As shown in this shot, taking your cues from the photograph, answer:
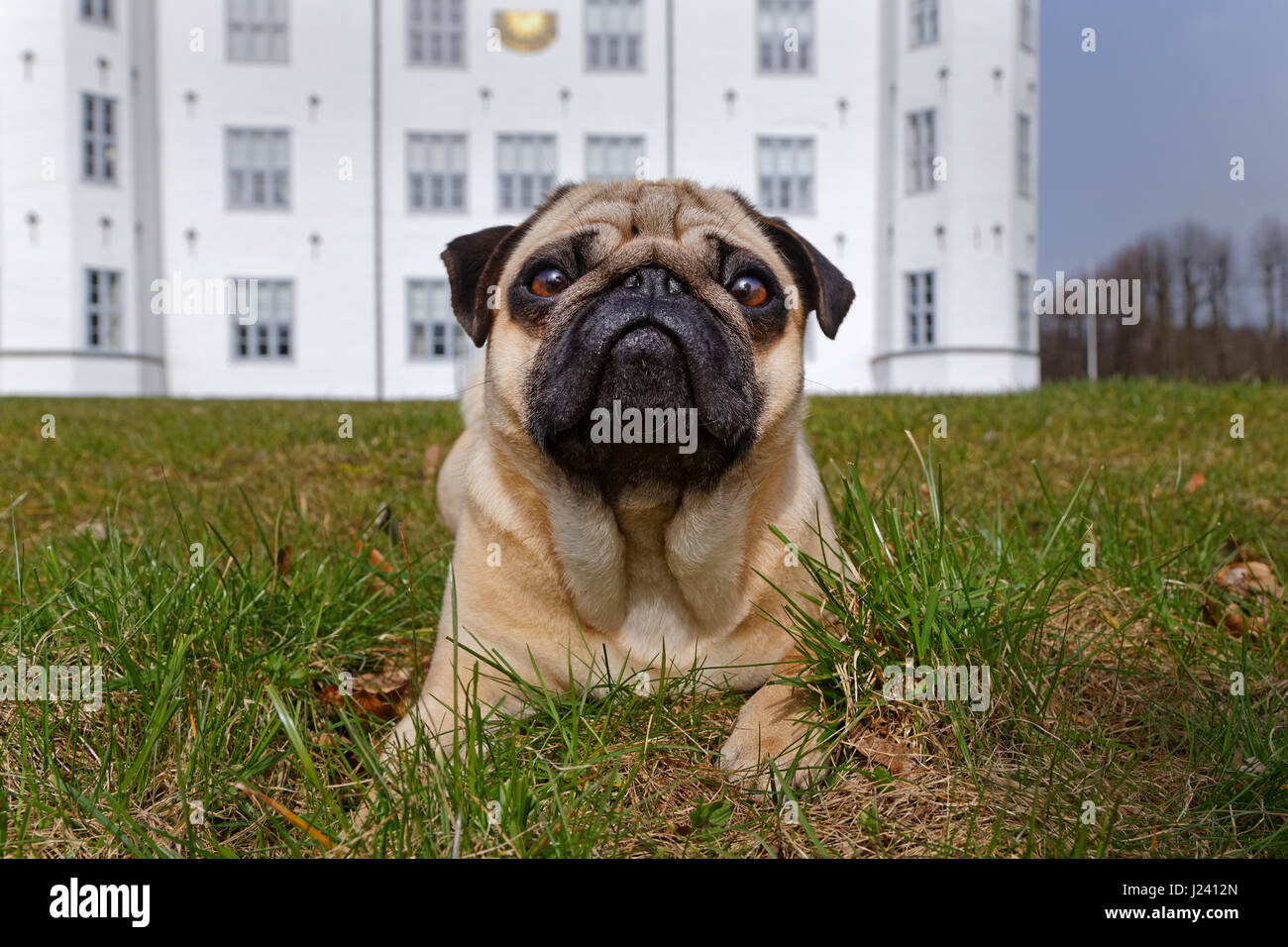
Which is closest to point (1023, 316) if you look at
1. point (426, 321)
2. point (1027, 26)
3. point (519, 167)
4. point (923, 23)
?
point (1027, 26)

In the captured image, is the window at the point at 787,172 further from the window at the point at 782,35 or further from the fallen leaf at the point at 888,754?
the fallen leaf at the point at 888,754

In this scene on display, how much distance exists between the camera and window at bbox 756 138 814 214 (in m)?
24.5

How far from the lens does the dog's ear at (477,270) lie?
9.24 feet

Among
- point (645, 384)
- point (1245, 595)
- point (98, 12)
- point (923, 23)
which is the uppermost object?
point (98, 12)

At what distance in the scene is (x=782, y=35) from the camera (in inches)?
936

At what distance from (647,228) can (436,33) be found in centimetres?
2335

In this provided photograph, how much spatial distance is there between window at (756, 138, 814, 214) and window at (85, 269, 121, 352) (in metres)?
18.1

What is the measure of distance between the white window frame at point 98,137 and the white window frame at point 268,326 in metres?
4.11

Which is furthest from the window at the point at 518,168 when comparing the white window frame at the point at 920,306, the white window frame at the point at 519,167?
the white window frame at the point at 920,306

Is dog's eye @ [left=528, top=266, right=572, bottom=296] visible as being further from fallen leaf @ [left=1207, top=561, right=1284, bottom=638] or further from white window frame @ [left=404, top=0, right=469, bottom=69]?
white window frame @ [left=404, top=0, right=469, bottom=69]

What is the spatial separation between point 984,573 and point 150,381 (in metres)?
26.7

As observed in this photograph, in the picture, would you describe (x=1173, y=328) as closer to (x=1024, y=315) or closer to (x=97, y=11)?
(x=1024, y=315)

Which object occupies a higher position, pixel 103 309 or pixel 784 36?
pixel 784 36

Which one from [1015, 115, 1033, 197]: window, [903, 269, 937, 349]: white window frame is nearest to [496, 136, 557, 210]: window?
[903, 269, 937, 349]: white window frame
